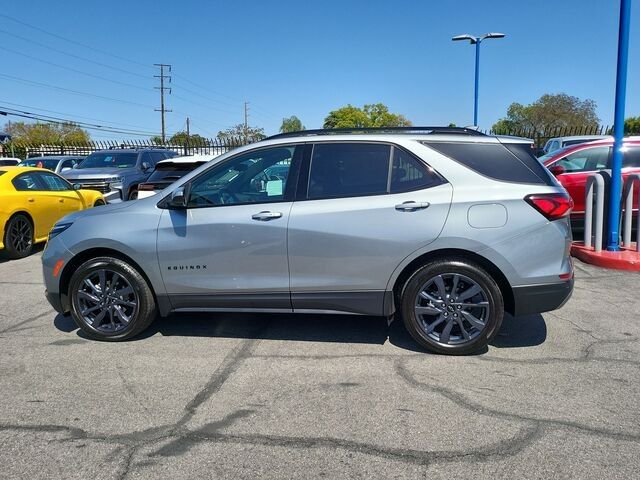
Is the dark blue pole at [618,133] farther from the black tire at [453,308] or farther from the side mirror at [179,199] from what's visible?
the side mirror at [179,199]

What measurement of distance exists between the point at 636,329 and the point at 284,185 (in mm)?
3523

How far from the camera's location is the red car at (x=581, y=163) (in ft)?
30.2

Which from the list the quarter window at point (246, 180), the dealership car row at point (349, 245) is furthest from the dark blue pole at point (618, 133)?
the quarter window at point (246, 180)

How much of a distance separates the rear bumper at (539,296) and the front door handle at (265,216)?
1976mm

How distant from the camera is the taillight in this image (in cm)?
409

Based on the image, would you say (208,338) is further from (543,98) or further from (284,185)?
(543,98)

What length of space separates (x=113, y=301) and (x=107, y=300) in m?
0.06

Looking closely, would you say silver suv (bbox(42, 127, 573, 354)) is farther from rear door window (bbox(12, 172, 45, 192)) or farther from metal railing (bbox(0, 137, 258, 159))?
metal railing (bbox(0, 137, 258, 159))

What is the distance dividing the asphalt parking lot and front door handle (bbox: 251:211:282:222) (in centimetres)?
114

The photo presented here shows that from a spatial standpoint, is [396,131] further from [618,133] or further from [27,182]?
[27,182]

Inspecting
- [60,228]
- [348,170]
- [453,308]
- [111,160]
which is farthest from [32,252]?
[453,308]

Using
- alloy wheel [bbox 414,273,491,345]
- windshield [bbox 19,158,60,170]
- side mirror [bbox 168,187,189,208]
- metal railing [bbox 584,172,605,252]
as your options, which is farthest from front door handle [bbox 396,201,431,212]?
windshield [bbox 19,158,60,170]

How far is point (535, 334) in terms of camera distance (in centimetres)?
484

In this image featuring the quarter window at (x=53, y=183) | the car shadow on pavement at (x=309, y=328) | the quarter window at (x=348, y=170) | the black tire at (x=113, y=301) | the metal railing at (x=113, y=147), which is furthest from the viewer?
the metal railing at (x=113, y=147)
